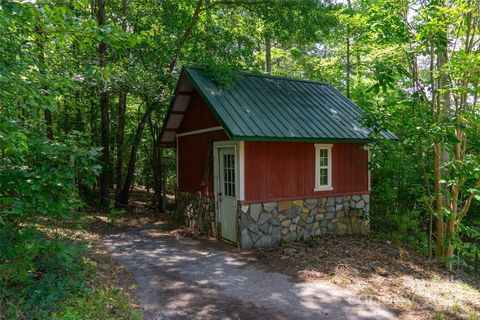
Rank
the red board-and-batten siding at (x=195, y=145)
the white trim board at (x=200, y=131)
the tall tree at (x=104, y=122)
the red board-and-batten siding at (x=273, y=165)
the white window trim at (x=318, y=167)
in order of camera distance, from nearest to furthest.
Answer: the red board-and-batten siding at (x=273, y=165)
the white trim board at (x=200, y=131)
the white window trim at (x=318, y=167)
the red board-and-batten siding at (x=195, y=145)
the tall tree at (x=104, y=122)

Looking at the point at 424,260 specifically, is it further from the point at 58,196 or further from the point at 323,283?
the point at 58,196

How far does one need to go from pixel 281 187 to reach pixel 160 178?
7.05 metres

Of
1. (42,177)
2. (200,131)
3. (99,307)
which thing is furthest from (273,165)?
(42,177)

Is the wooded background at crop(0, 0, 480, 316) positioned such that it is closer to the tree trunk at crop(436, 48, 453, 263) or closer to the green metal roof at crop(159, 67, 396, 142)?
the tree trunk at crop(436, 48, 453, 263)

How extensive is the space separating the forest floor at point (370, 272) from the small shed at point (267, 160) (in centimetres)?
65

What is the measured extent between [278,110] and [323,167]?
183 centimetres

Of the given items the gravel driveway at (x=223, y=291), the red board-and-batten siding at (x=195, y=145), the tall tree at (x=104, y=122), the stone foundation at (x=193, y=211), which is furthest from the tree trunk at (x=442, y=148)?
the tall tree at (x=104, y=122)

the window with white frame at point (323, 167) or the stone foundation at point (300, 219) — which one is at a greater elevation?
the window with white frame at point (323, 167)

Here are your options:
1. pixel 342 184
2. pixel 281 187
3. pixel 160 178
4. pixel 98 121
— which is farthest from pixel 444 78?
pixel 98 121

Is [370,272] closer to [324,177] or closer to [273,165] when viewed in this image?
[273,165]

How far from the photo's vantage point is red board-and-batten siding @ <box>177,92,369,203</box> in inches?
316

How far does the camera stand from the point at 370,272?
255 inches

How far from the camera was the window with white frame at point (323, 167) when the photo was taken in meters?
8.97

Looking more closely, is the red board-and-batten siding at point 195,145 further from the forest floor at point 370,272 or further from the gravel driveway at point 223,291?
the gravel driveway at point 223,291
